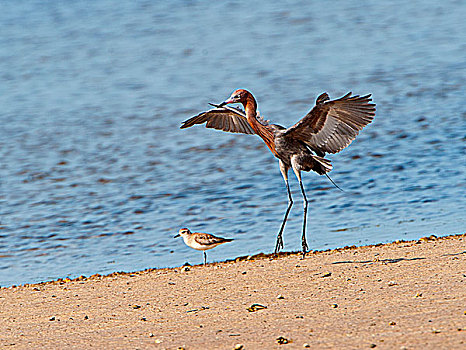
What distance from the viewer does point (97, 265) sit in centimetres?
867

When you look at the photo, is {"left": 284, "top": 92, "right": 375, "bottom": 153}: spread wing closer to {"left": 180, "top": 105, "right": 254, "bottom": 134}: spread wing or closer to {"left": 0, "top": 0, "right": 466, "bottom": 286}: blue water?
{"left": 180, "top": 105, "right": 254, "bottom": 134}: spread wing

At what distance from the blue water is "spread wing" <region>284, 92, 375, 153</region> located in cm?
131

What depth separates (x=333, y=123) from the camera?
7480 millimetres

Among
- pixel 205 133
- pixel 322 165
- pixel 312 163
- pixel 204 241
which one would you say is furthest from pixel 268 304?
pixel 205 133

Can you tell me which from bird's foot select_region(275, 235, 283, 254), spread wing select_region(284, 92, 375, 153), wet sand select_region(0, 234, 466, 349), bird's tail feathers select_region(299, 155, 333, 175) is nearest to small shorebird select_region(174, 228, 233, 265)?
wet sand select_region(0, 234, 466, 349)

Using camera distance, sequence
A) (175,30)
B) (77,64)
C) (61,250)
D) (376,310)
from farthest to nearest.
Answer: (175,30), (77,64), (61,250), (376,310)

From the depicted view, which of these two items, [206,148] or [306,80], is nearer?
[206,148]

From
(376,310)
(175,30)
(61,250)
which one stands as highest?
(376,310)

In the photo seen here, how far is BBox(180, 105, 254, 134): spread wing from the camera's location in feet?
28.0

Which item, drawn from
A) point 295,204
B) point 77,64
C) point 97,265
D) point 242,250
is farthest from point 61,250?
point 77,64

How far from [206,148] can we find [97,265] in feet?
15.4

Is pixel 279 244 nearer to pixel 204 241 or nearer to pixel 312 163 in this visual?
pixel 204 241

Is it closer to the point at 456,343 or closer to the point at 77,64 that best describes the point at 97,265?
the point at 456,343

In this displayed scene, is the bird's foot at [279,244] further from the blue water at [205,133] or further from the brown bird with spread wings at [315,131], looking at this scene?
the blue water at [205,133]
